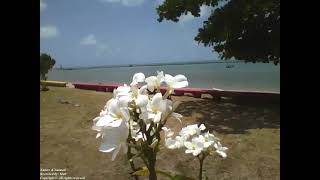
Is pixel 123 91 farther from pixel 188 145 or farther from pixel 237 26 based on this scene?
pixel 237 26

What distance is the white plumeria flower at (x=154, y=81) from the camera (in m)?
0.60

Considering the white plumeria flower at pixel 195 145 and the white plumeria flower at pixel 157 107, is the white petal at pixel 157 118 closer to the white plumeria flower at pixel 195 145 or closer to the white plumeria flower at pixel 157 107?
the white plumeria flower at pixel 157 107

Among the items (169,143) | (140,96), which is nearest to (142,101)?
(140,96)

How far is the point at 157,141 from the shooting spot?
567 mm

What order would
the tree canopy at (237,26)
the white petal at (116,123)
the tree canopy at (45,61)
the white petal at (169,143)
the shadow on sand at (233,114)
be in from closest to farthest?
the white petal at (116,123) → the white petal at (169,143) → the tree canopy at (45,61) → the shadow on sand at (233,114) → the tree canopy at (237,26)

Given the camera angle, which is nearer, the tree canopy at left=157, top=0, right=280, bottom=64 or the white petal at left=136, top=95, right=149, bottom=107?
the white petal at left=136, top=95, right=149, bottom=107

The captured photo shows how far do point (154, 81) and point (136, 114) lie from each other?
0.20 feet

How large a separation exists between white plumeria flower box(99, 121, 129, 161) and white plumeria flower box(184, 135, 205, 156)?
16cm

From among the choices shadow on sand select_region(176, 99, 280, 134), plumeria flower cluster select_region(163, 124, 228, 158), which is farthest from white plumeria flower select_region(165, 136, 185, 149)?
shadow on sand select_region(176, 99, 280, 134)

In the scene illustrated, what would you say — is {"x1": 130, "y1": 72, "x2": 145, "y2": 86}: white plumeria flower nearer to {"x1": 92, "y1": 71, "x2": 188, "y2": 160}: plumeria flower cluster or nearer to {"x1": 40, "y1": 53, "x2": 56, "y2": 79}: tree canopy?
{"x1": 92, "y1": 71, "x2": 188, "y2": 160}: plumeria flower cluster

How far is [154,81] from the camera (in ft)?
1.98

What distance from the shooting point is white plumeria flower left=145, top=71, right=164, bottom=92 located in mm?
598

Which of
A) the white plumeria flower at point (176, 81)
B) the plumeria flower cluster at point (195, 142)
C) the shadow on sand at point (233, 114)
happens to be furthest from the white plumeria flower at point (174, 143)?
the shadow on sand at point (233, 114)
